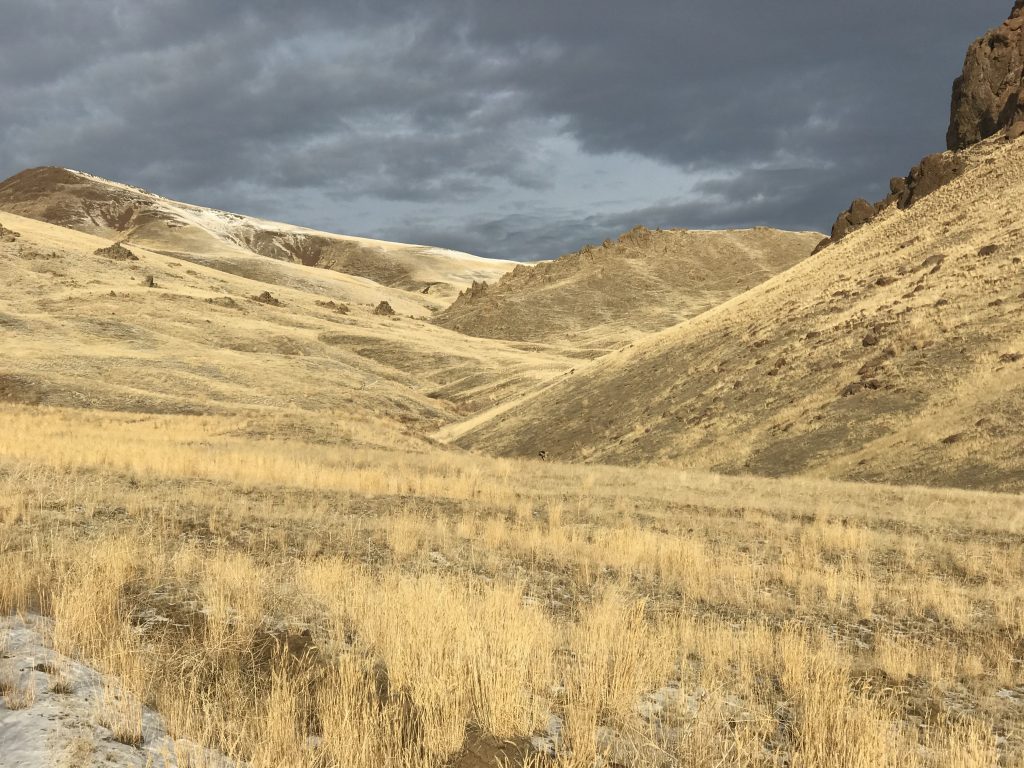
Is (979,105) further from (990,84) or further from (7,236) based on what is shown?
(7,236)

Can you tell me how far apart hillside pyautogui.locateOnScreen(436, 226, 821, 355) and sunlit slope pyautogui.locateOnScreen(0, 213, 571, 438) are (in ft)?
67.3

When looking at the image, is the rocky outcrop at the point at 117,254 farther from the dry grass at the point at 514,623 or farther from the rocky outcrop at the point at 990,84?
the rocky outcrop at the point at 990,84

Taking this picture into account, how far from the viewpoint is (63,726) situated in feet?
13.2

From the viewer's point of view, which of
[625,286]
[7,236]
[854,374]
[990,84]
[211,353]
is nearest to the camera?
[854,374]

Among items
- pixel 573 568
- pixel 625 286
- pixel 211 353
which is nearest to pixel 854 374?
pixel 573 568

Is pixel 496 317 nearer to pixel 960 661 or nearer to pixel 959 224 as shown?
pixel 959 224

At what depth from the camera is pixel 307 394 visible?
45969mm

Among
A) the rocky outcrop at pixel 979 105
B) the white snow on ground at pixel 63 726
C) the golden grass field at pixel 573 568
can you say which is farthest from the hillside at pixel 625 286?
the white snow on ground at pixel 63 726

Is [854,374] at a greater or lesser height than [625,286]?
lesser

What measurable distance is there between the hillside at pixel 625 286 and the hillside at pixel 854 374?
50.4 meters

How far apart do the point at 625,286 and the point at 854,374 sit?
93.4 m

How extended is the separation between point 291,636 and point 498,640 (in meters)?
1.75

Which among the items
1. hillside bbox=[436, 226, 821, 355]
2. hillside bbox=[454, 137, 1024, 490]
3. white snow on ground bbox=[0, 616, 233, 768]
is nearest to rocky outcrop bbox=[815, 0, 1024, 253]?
hillside bbox=[454, 137, 1024, 490]

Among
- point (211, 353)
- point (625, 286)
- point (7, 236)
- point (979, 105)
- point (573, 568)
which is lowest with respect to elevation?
point (573, 568)
